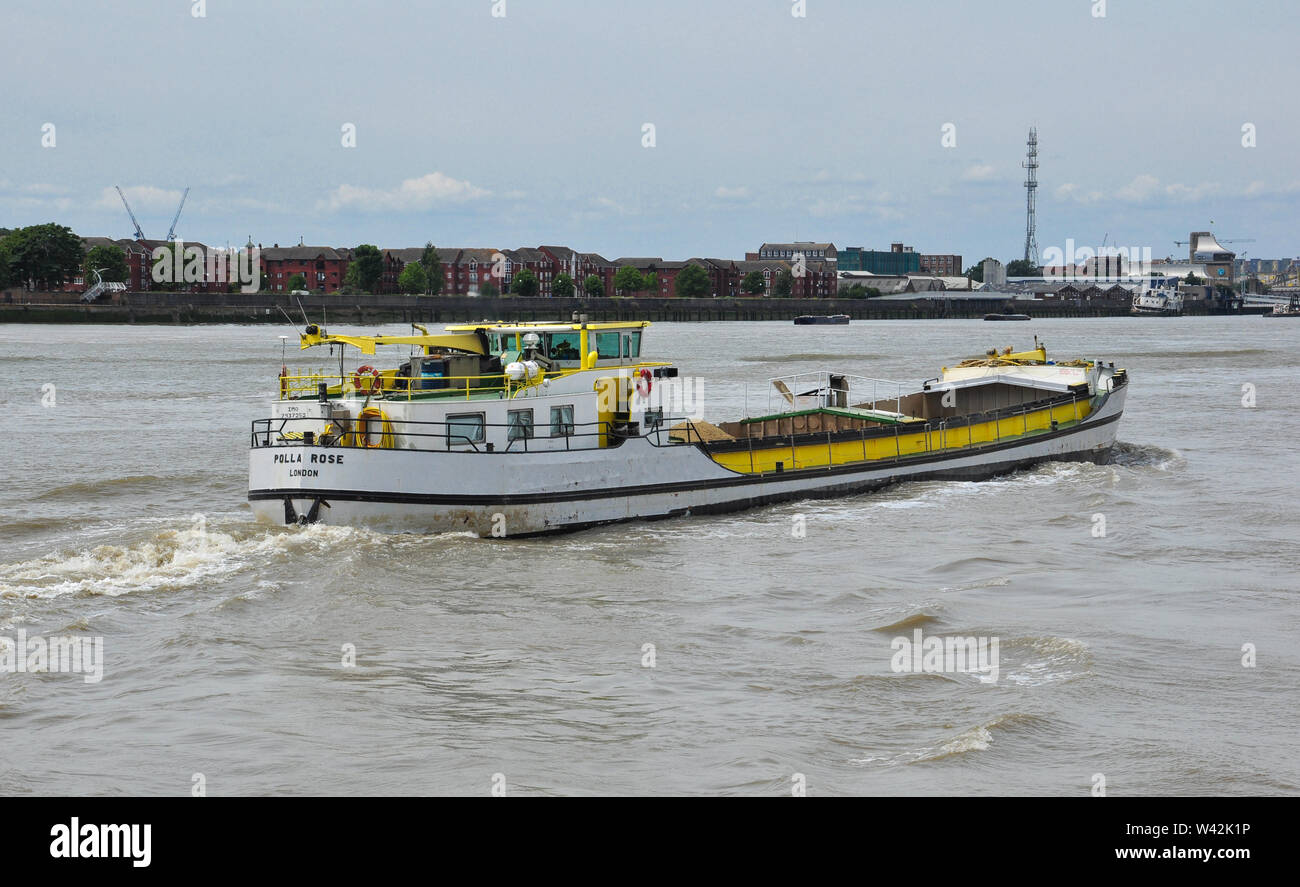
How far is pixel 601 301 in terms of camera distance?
197m

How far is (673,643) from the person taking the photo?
719 inches

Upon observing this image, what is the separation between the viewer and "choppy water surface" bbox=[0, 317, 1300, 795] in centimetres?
1335

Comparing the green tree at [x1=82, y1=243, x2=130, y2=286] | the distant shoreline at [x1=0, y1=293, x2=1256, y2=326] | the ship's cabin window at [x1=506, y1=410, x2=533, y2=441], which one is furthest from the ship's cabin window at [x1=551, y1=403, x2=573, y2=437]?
the green tree at [x1=82, y1=243, x2=130, y2=286]

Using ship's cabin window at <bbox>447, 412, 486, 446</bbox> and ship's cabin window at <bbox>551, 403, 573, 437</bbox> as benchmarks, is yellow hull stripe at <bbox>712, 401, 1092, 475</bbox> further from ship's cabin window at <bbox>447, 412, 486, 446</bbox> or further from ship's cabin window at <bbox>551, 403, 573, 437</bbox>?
ship's cabin window at <bbox>447, 412, 486, 446</bbox>

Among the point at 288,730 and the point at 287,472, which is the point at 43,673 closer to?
the point at 288,730

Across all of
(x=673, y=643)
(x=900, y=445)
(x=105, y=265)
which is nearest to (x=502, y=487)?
(x=673, y=643)

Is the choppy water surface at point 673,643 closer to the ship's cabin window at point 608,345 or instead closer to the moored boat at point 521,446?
the moored boat at point 521,446

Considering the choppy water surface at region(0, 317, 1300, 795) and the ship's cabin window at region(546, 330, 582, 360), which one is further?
the ship's cabin window at region(546, 330, 582, 360)

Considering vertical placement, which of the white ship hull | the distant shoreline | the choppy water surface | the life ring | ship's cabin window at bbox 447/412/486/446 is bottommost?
the choppy water surface

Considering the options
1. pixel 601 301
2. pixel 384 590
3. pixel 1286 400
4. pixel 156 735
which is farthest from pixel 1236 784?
pixel 601 301

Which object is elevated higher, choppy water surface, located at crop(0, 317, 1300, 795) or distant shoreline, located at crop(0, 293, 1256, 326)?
distant shoreline, located at crop(0, 293, 1256, 326)

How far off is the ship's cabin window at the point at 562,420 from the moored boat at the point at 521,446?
0.03 meters

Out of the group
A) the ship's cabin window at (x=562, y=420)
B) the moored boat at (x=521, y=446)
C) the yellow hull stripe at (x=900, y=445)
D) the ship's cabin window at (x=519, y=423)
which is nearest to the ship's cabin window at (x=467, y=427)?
the moored boat at (x=521, y=446)

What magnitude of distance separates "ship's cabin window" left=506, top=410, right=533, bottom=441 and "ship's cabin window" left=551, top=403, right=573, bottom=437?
1.62 ft
